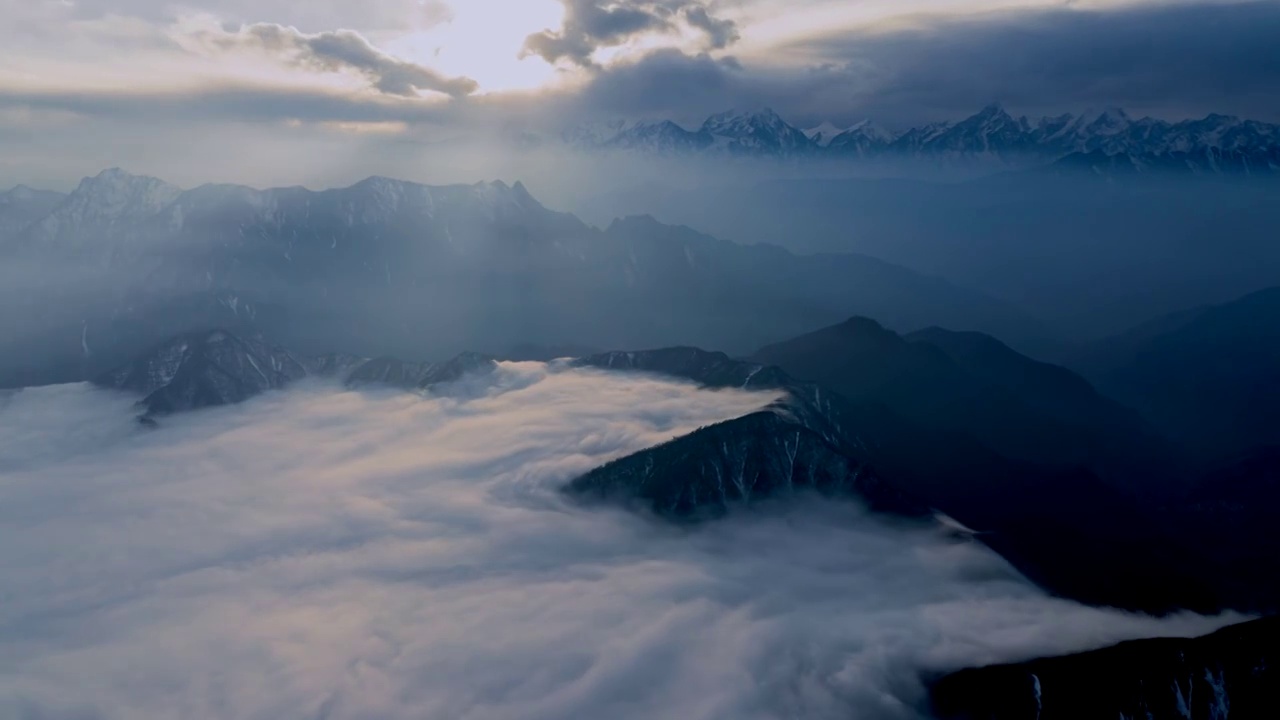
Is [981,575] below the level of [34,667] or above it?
above

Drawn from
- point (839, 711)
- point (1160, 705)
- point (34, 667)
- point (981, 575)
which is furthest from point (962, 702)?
point (34, 667)

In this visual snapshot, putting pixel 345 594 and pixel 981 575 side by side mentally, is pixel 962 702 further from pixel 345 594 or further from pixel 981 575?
pixel 345 594

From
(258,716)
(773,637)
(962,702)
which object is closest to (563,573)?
(773,637)

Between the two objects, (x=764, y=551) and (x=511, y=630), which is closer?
(x=511, y=630)

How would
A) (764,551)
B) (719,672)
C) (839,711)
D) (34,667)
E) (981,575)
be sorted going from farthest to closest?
1. (764,551)
2. (981,575)
3. (34,667)
4. (719,672)
5. (839,711)

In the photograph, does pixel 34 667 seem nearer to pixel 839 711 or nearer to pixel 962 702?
pixel 839 711

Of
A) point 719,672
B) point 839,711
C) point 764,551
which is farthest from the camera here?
point 764,551

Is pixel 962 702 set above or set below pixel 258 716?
above
